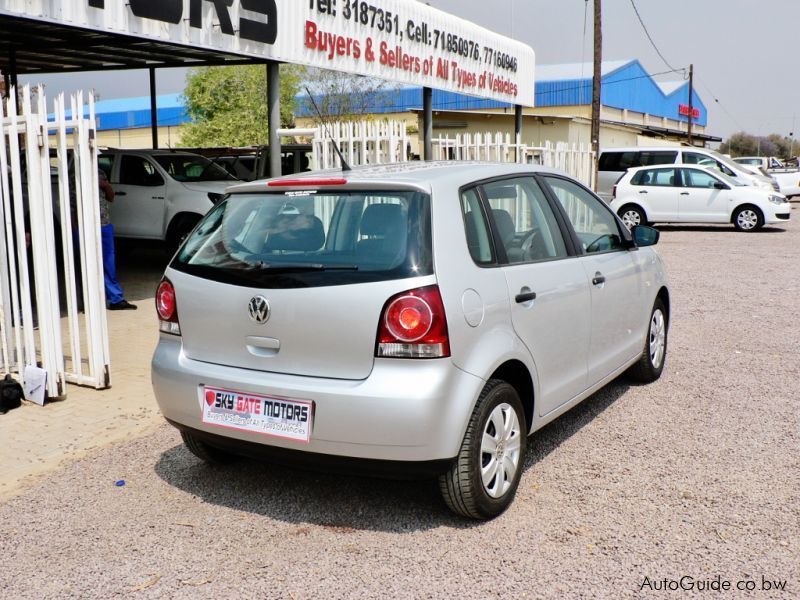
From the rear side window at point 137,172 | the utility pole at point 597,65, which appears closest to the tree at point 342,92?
the utility pole at point 597,65

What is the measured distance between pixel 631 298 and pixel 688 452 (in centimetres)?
116

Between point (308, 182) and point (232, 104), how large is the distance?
39.9m

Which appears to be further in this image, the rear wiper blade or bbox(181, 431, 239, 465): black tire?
bbox(181, 431, 239, 465): black tire

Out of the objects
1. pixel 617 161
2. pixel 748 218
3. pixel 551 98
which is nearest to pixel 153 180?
pixel 748 218

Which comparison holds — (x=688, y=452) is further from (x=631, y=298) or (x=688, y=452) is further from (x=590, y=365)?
(x=631, y=298)

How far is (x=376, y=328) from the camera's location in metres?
3.58

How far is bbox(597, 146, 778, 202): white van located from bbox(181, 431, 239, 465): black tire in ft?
59.4

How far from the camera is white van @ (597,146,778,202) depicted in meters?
21.1

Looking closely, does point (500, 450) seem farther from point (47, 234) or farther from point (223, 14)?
point (223, 14)

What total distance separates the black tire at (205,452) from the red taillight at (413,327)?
4.92 feet

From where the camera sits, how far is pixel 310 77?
41.7m

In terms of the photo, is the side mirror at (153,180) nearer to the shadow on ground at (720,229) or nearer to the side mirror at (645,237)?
the side mirror at (645,237)

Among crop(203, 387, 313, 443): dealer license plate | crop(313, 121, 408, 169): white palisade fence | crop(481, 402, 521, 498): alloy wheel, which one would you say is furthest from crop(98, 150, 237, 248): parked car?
crop(481, 402, 521, 498): alloy wheel

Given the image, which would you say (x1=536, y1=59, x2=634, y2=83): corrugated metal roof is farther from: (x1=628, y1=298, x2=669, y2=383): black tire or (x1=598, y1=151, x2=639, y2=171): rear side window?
(x1=628, y1=298, x2=669, y2=383): black tire
